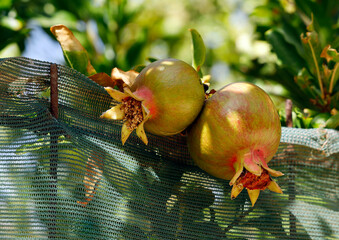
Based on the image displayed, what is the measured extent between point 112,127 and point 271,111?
0.38m

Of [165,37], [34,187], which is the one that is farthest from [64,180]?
[165,37]

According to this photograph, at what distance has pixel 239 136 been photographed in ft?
2.80

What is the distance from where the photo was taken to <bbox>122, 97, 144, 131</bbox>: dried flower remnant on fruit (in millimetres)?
838

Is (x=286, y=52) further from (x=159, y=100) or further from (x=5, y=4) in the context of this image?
(x=5, y=4)

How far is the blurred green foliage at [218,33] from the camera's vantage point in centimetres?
185

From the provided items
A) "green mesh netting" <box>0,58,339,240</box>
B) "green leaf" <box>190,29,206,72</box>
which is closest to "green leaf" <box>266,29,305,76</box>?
"green mesh netting" <box>0,58,339,240</box>

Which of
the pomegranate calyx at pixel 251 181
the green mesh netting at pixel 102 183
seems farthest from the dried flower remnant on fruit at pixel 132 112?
the pomegranate calyx at pixel 251 181

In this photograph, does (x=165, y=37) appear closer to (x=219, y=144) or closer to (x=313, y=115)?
(x=313, y=115)

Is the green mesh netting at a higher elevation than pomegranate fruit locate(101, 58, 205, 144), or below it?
below

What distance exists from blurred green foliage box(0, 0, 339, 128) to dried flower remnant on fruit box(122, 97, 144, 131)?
1.29 feet

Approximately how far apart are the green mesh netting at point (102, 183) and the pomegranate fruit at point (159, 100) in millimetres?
110

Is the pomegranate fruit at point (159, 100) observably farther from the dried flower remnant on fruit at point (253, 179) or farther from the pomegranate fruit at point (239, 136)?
the dried flower remnant on fruit at point (253, 179)

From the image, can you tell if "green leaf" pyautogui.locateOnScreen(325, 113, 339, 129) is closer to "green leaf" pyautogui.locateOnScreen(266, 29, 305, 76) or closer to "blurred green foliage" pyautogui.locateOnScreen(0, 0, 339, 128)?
"blurred green foliage" pyautogui.locateOnScreen(0, 0, 339, 128)

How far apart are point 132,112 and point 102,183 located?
0.58 ft
